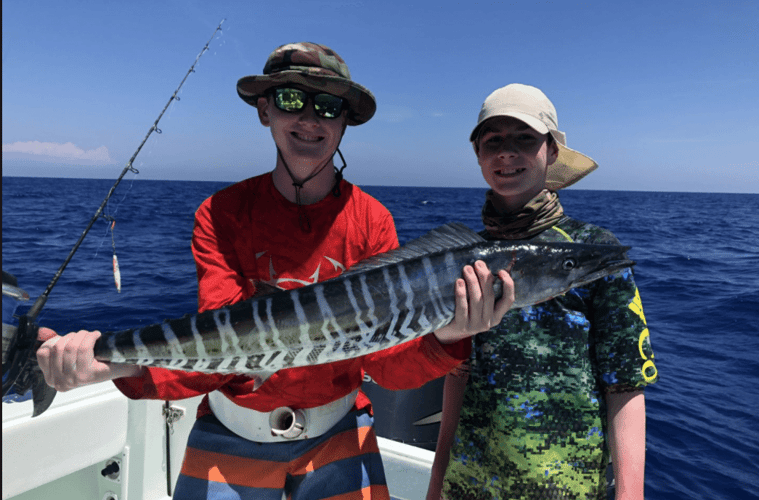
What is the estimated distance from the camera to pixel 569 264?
96.6 inches

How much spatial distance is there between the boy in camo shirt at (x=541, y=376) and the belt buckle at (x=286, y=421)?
0.79 meters

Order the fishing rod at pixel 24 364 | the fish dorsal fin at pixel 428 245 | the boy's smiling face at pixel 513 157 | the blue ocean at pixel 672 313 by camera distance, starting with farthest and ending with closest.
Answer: the blue ocean at pixel 672 313 < the boy's smiling face at pixel 513 157 < the fish dorsal fin at pixel 428 245 < the fishing rod at pixel 24 364

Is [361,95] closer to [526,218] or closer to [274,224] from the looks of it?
[274,224]

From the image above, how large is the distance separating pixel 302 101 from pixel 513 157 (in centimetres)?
119

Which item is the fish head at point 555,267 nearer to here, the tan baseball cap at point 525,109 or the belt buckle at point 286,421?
the tan baseball cap at point 525,109

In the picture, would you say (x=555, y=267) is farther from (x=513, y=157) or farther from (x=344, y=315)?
(x=344, y=315)

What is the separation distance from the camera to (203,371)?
2.40 metres

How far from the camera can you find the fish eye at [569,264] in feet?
8.04

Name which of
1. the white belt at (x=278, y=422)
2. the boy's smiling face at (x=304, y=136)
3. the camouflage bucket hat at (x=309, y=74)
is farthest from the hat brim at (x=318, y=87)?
the white belt at (x=278, y=422)

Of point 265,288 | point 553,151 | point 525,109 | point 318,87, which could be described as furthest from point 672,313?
point 265,288

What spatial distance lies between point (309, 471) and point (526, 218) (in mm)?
1795

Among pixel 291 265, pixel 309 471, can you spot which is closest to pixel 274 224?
pixel 291 265

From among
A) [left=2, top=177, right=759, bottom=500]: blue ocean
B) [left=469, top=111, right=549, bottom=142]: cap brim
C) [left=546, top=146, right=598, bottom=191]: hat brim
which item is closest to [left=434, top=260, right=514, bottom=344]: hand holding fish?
[left=469, top=111, right=549, bottom=142]: cap brim

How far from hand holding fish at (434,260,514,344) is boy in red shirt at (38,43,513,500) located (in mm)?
145
